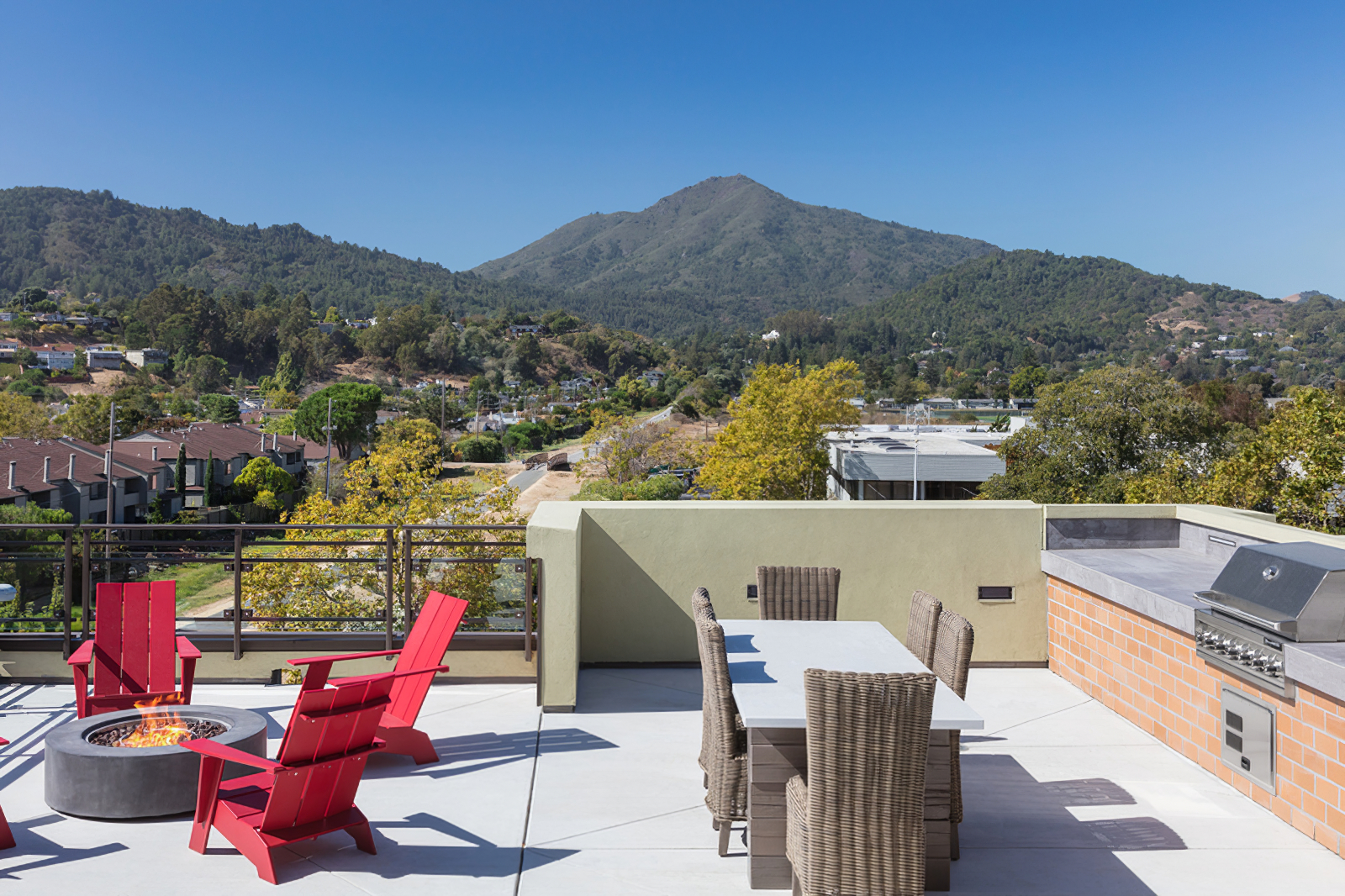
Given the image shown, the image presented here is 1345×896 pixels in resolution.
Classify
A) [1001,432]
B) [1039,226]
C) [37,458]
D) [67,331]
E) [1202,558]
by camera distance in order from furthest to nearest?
1. [1039,226]
2. [67,331]
3. [1001,432]
4. [37,458]
5. [1202,558]

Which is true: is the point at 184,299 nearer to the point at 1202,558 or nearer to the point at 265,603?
the point at 265,603

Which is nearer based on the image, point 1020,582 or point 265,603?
point 1020,582

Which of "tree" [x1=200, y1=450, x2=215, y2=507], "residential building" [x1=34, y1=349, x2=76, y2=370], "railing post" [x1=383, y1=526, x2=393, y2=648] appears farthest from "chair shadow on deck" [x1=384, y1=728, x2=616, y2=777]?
"residential building" [x1=34, y1=349, x2=76, y2=370]

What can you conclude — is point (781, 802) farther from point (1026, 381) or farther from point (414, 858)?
point (1026, 381)

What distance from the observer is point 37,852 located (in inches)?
123

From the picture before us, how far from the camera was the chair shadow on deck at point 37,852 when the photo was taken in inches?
119

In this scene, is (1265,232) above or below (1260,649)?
above

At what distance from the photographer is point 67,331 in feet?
322

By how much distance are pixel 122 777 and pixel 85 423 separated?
199 feet

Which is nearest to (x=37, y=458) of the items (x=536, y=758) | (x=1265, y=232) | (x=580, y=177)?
(x=536, y=758)

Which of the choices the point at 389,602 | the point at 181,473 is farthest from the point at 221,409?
the point at 389,602

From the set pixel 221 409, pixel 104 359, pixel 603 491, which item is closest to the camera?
pixel 603 491

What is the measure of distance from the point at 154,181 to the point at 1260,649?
181 m

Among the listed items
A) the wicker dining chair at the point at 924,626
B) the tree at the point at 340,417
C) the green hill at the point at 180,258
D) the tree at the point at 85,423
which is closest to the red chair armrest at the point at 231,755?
the wicker dining chair at the point at 924,626
